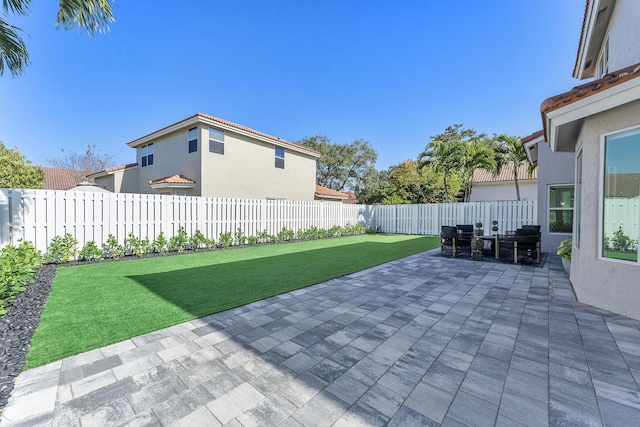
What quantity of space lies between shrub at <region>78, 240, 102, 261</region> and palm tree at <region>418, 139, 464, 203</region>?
18353 mm

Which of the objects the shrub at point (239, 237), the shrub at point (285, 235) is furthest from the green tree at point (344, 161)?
the shrub at point (239, 237)

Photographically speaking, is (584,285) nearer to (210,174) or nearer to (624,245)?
(624,245)

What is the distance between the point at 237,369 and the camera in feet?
7.89

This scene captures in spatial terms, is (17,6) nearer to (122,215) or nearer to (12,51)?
(12,51)

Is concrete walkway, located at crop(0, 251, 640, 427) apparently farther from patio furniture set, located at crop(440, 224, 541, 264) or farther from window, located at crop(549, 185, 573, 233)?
window, located at crop(549, 185, 573, 233)

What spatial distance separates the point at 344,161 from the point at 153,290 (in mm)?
29040

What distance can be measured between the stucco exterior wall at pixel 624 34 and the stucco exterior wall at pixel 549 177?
10.3 feet

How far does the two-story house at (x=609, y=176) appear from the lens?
3.48m

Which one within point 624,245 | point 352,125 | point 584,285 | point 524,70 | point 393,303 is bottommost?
point 393,303

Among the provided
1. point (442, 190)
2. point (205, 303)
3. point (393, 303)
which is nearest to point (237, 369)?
point (205, 303)

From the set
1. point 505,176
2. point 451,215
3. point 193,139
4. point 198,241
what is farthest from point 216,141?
point 505,176

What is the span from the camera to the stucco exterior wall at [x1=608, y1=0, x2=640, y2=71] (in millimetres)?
4457

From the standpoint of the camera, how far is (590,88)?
3.55 meters

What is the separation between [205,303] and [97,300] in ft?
5.72
